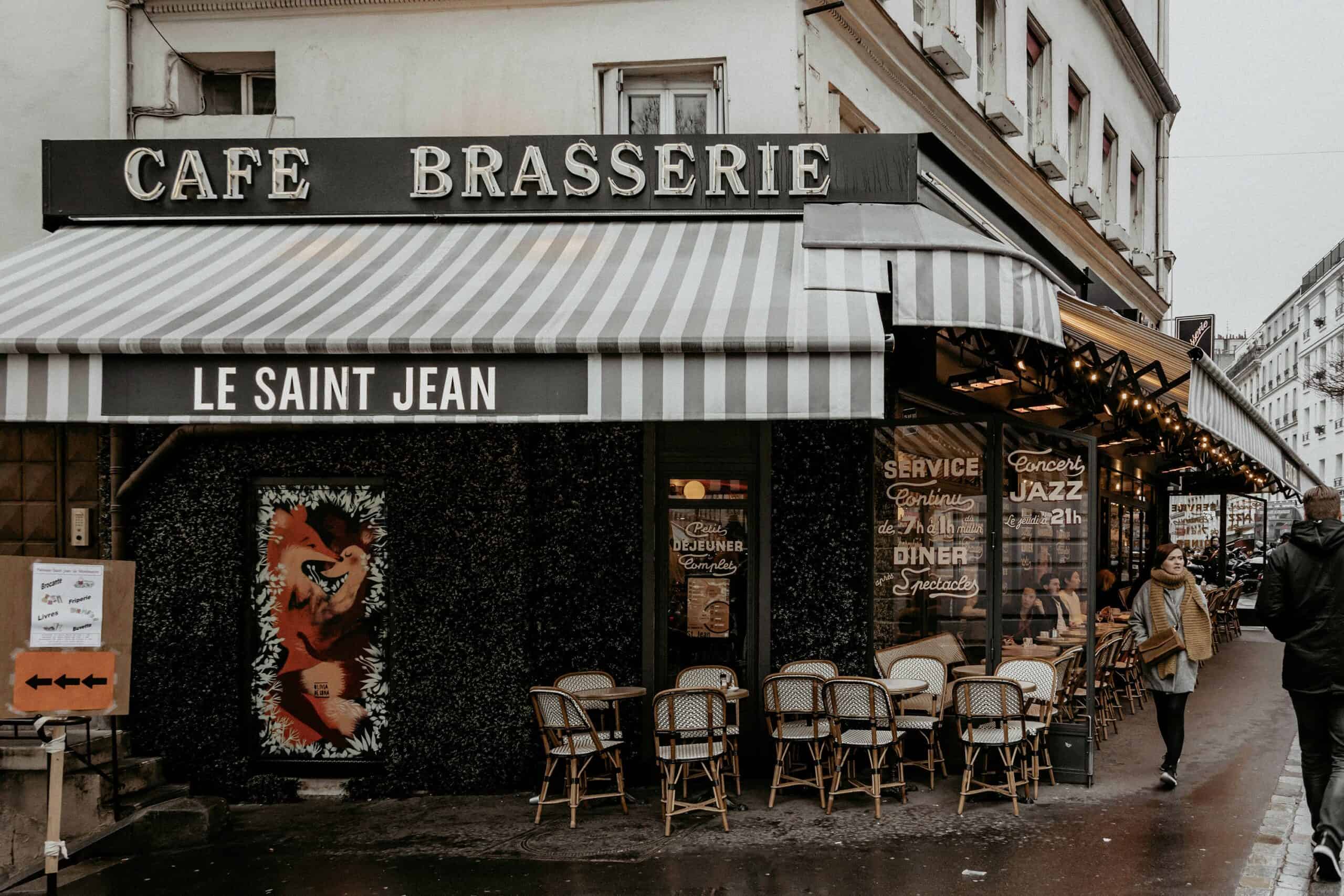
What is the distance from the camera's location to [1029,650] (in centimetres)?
905

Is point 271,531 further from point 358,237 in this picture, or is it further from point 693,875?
point 693,875

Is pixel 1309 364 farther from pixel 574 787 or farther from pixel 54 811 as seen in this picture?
pixel 54 811

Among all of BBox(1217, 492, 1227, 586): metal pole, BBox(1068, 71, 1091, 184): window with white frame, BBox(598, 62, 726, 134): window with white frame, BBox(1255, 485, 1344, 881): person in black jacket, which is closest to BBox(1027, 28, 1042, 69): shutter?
BBox(1068, 71, 1091, 184): window with white frame

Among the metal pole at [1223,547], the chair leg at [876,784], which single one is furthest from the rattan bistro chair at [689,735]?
the metal pole at [1223,547]

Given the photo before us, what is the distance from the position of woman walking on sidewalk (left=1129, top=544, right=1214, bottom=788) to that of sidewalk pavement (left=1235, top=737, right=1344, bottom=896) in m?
0.81

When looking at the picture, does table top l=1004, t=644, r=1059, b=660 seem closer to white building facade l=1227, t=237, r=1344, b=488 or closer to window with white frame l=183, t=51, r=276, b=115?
window with white frame l=183, t=51, r=276, b=115

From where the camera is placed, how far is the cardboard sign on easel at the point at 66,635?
614cm

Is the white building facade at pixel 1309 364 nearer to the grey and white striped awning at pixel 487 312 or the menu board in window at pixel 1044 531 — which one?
the menu board in window at pixel 1044 531

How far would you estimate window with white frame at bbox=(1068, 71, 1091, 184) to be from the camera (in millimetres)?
16219

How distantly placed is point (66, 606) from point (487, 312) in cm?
307

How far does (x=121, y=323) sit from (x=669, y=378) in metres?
3.40

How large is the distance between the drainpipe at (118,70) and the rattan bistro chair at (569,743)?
6486mm

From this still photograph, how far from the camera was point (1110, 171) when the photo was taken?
18.4 meters

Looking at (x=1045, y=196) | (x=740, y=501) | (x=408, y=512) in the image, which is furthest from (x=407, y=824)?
(x=1045, y=196)
